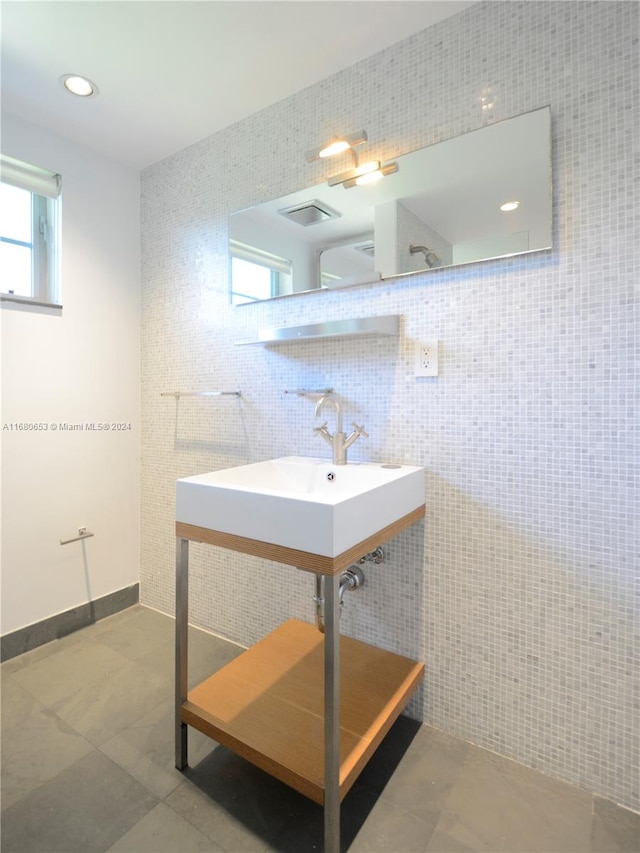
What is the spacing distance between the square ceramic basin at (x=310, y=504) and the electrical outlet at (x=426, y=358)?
1.13 feet

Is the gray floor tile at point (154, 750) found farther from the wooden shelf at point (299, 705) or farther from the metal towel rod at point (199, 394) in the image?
the metal towel rod at point (199, 394)

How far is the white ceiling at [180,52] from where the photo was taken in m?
1.41

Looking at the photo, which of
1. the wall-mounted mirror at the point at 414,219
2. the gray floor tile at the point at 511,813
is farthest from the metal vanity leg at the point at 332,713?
the wall-mounted mirror at the point at 414,219

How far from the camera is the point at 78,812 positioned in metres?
1.19

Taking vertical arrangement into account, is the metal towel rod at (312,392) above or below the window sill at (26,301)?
below

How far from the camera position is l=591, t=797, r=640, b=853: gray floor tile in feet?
3.58

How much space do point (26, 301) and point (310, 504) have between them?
1771mm

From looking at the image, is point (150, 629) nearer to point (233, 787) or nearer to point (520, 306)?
point (233, 787)

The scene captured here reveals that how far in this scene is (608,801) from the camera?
1.22 m

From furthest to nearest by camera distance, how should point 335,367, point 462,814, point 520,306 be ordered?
point 335,367, point 520,306, point 462,814

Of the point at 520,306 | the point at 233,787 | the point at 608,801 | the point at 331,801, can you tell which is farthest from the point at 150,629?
the point at 520,306

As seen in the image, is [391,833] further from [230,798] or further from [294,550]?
[294,550]

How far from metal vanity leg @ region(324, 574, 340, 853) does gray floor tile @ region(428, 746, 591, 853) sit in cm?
29

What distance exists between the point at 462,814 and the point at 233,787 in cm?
67
